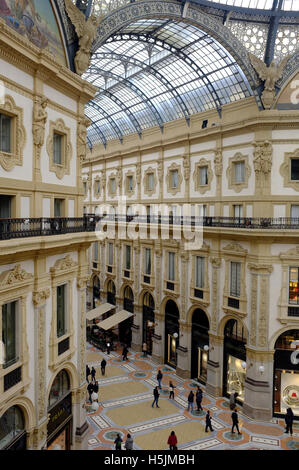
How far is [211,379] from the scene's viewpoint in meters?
26.3

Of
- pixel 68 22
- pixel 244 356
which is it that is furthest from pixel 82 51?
pixel 244 356

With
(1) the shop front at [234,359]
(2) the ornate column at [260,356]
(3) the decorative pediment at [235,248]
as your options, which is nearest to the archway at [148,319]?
(1) the shop front at [234,359]

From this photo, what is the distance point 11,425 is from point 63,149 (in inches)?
418

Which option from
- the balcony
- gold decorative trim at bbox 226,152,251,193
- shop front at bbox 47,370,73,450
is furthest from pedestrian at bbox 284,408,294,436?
the balcony

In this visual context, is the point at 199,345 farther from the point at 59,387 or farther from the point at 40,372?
the point at 40,372

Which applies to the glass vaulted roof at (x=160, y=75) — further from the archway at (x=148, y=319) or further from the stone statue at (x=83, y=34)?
the archway at (x=148, y=319)

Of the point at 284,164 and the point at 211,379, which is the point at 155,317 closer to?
the point at 211,379

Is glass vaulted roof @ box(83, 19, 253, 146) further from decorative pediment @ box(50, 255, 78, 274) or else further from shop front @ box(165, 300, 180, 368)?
decorative pediment @ box(50, 255, 78, 274)

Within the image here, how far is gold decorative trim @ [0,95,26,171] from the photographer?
1282cm

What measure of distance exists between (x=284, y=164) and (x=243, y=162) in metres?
2.73

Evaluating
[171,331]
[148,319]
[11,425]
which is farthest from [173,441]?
[148,319]

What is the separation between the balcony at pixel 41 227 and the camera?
40.0 feet

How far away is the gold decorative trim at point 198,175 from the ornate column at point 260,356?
23.3 feet

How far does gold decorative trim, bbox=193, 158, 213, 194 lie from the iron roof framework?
3.92 meters
